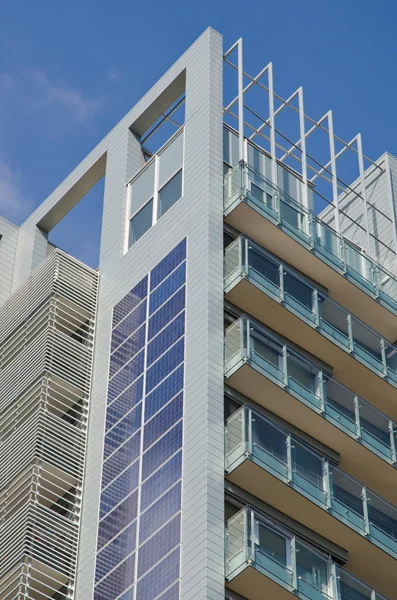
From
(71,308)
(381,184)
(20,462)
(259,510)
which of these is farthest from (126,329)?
(381,184)

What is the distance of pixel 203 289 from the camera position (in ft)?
138

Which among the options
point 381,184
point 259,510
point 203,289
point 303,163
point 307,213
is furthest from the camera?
point 381,184

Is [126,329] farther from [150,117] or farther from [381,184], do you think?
[381,184]

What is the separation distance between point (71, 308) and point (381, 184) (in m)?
16.5

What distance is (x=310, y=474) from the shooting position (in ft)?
132

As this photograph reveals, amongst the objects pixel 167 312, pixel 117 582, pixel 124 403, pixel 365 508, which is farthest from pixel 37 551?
pixel 365 508

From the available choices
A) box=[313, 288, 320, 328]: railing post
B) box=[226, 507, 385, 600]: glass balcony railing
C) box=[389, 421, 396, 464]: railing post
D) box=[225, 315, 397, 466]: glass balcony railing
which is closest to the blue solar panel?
box=[226, 507, 385, 600]: glass balcony railing

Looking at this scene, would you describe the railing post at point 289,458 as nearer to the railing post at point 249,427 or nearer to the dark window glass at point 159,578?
the railing post at point 249,427

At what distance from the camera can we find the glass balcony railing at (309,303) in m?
43.3

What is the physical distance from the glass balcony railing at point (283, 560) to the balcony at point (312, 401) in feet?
15.9

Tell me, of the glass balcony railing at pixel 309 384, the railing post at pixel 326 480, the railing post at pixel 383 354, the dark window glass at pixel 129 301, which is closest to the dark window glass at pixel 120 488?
the glass balcony railing at pixel 309 384

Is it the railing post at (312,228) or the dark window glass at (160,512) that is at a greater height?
the railing post at (312,228)

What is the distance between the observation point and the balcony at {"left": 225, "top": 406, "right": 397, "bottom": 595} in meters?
38.7

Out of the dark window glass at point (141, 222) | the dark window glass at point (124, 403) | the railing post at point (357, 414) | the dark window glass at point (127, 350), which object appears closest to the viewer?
the dark window glass at point (124, 403)
